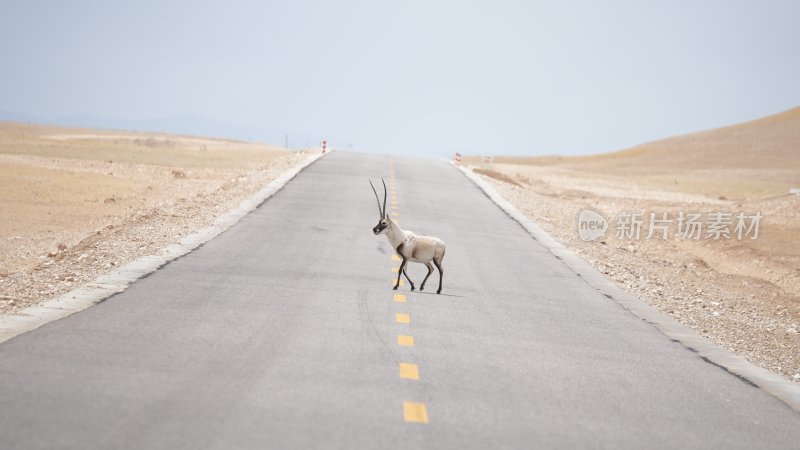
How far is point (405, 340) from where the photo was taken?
33.4ft

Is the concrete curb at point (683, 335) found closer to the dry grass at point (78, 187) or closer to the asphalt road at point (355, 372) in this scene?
the asphalt road at point (355, 372)

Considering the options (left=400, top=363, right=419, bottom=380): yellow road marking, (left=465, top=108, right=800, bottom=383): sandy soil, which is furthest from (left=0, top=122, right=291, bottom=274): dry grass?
(left=465, top=108, right=800, bottom=383): sandy soil

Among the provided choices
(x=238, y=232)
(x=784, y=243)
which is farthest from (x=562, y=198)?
(x=238, y=232)

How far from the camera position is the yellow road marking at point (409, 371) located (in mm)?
8609

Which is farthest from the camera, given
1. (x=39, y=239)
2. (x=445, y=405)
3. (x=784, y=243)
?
(x=784, y=243)

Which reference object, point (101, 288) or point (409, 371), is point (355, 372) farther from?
point (101, 288)

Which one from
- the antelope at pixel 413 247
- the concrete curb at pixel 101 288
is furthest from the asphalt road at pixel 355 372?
the antelope at pixel 413 247

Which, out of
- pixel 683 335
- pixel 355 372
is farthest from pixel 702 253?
pixel 355 372

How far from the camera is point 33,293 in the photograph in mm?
12383

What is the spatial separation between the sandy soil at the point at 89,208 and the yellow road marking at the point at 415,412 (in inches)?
235

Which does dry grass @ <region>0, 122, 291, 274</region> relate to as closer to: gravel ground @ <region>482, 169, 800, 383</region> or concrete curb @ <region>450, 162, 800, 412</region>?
concrete curb @ <region>450, 162, 800, 412</region>

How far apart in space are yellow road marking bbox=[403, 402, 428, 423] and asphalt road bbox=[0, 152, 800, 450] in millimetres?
25

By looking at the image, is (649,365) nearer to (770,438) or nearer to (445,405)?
(770,438)

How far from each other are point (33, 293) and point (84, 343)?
3.77 meters
